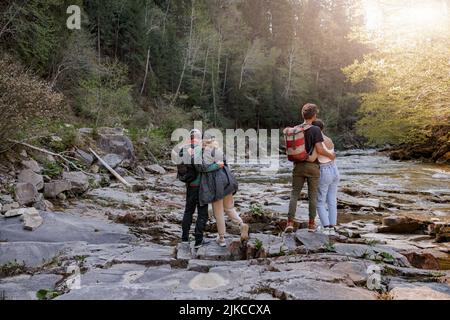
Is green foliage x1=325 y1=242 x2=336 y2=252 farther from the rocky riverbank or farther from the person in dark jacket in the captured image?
the person in dark jacket

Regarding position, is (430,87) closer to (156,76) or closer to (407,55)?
(407,55)

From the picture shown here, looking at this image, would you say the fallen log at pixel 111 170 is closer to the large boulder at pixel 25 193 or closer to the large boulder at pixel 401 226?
the large boulder at pixel 25 193

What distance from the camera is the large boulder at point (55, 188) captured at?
30.0 ft

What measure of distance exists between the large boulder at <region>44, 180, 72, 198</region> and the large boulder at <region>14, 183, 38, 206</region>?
2.78ft

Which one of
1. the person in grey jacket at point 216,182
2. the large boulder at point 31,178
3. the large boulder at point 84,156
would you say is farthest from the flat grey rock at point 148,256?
the large boulder at point 84,156

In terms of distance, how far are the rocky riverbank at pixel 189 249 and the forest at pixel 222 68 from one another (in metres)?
2.36

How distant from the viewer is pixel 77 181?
10039 millimetres

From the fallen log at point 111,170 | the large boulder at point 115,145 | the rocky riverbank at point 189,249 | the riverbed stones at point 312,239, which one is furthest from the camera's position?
the large boulder at point 115,145

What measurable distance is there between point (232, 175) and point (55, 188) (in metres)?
5.65

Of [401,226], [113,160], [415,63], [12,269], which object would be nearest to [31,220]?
[12,269]

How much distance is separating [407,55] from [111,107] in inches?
605

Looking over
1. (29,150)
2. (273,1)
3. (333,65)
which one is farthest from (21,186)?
(273,1)

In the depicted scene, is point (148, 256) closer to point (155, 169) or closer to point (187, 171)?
point (187, 171)

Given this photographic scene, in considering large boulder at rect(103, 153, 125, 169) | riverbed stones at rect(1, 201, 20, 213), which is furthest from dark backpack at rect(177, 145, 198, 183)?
large boulder at rect(103, 153, 125, 169)
